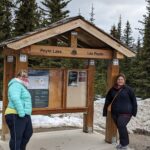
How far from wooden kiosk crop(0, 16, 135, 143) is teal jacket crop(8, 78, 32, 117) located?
1.55 metres

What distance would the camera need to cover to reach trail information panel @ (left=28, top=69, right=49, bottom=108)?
9.20 m

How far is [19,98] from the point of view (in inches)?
273

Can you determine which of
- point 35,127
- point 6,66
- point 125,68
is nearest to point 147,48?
point 125,68

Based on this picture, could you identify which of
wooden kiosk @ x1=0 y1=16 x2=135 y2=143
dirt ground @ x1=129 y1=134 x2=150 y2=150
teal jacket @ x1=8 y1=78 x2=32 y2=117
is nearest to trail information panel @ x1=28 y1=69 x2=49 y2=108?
wooden kiosk @ x1=0 y1=16 x2=135 y2=143

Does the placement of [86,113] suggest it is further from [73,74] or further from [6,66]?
[6,66]

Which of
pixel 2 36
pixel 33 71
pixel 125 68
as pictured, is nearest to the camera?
pixel 33 71

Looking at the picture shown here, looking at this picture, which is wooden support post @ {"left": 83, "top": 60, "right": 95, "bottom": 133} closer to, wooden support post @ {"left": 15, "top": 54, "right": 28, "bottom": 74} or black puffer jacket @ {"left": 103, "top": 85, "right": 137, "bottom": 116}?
black puffer jacket @ {"left": 103, "top": 85, "right": 137, "bottom": 116}

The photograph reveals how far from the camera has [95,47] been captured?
1023cm

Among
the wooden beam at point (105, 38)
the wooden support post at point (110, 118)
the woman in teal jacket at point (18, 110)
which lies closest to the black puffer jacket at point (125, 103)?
the wooden support post at point (110, 118)

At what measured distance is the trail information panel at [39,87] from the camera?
9203mm

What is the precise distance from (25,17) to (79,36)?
1378 cm

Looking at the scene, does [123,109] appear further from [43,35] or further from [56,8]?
[56,8]

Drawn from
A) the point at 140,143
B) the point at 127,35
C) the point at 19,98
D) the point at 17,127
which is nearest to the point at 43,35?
the point at 19,98

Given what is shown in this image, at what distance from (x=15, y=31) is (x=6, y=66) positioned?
45.9ft
